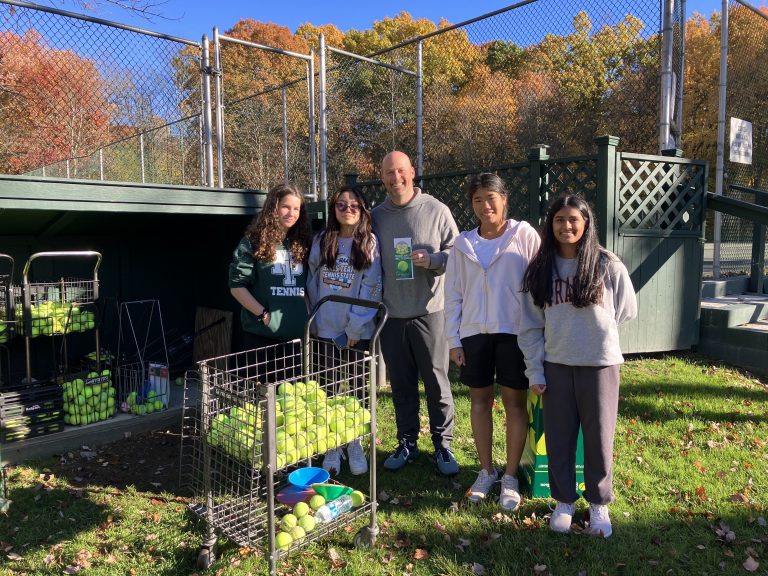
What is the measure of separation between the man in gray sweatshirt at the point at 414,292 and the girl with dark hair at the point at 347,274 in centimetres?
12

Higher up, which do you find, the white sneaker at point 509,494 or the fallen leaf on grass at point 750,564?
the white sneaker at point 509,494

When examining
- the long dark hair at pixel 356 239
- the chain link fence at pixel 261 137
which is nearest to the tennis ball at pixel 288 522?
the long dark hair at pixel 356 239

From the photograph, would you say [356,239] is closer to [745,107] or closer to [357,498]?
[357,498]

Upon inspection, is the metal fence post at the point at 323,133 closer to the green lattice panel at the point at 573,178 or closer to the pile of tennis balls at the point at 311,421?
the green lattice panel at the point at 573,178

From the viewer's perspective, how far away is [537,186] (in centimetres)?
632

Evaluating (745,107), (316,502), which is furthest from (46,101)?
(745,107)

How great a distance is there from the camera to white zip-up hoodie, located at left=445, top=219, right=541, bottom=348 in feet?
10.5

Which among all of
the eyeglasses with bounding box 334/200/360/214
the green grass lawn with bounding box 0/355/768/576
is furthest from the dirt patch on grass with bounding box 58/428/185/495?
the eyeglasses with bounding box 334/200/360/214

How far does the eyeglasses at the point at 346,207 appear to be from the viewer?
369 cm

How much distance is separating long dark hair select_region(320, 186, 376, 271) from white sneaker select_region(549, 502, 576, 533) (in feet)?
→ 5.86

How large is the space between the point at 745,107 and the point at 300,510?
9.36 meters

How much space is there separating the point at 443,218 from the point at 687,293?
13.4 feet

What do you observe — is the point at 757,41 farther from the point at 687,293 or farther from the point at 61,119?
the point at 61,119

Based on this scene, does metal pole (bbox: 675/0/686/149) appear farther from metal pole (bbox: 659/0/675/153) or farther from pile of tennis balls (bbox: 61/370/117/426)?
pile of tennis balls (bbox: 61/370/117/426)
